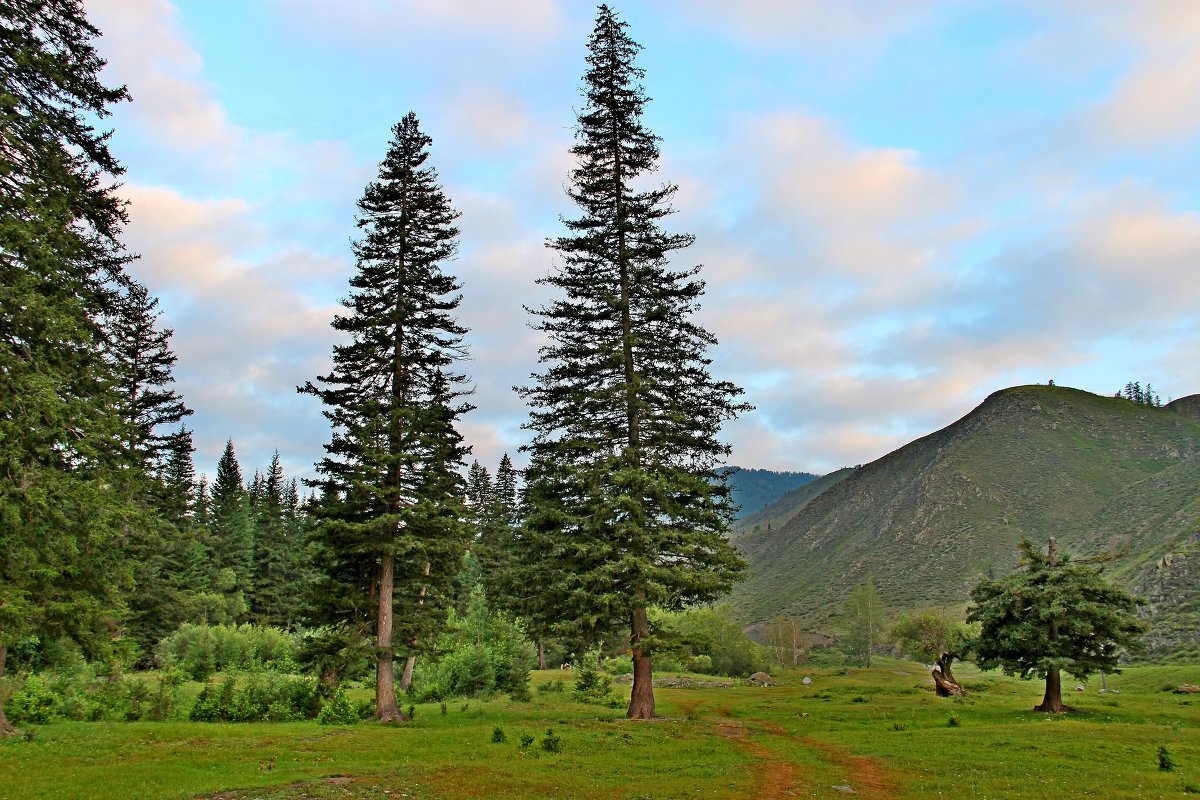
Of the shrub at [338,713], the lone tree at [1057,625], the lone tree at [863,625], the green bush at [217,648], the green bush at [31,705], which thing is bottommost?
the lone tree at [863,625]

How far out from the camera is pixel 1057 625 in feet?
95.0

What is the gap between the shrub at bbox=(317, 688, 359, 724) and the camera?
84.9 ft

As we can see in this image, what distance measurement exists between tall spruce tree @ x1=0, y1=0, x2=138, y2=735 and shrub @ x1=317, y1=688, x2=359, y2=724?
9100 mm

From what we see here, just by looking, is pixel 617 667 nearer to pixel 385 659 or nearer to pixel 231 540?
pixel 385 659

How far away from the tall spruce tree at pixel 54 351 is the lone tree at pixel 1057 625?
113 feet

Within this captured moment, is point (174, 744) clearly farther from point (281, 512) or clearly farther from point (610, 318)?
point (281, 512)

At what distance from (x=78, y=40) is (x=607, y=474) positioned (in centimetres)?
2093

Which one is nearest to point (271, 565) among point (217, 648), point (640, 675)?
point (217, 648)

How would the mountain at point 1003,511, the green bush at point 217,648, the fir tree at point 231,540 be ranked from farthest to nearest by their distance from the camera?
the mountain at point 1003,511, the fir tree at point 231,540, the green bush at point 217,648

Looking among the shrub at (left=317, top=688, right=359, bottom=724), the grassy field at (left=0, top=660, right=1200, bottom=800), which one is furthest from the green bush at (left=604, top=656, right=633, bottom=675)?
the shrub at (left=317, top=688, right=359, bottom=724)

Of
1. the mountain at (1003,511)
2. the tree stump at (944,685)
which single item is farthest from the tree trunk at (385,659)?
the mountain at (1003,511)

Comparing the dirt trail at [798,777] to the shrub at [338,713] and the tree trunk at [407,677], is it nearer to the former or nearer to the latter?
the shrub at [338,713]

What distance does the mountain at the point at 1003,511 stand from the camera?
323ft

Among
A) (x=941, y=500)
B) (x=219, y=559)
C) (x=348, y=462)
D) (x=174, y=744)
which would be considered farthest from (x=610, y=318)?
(x=941, y=500)
